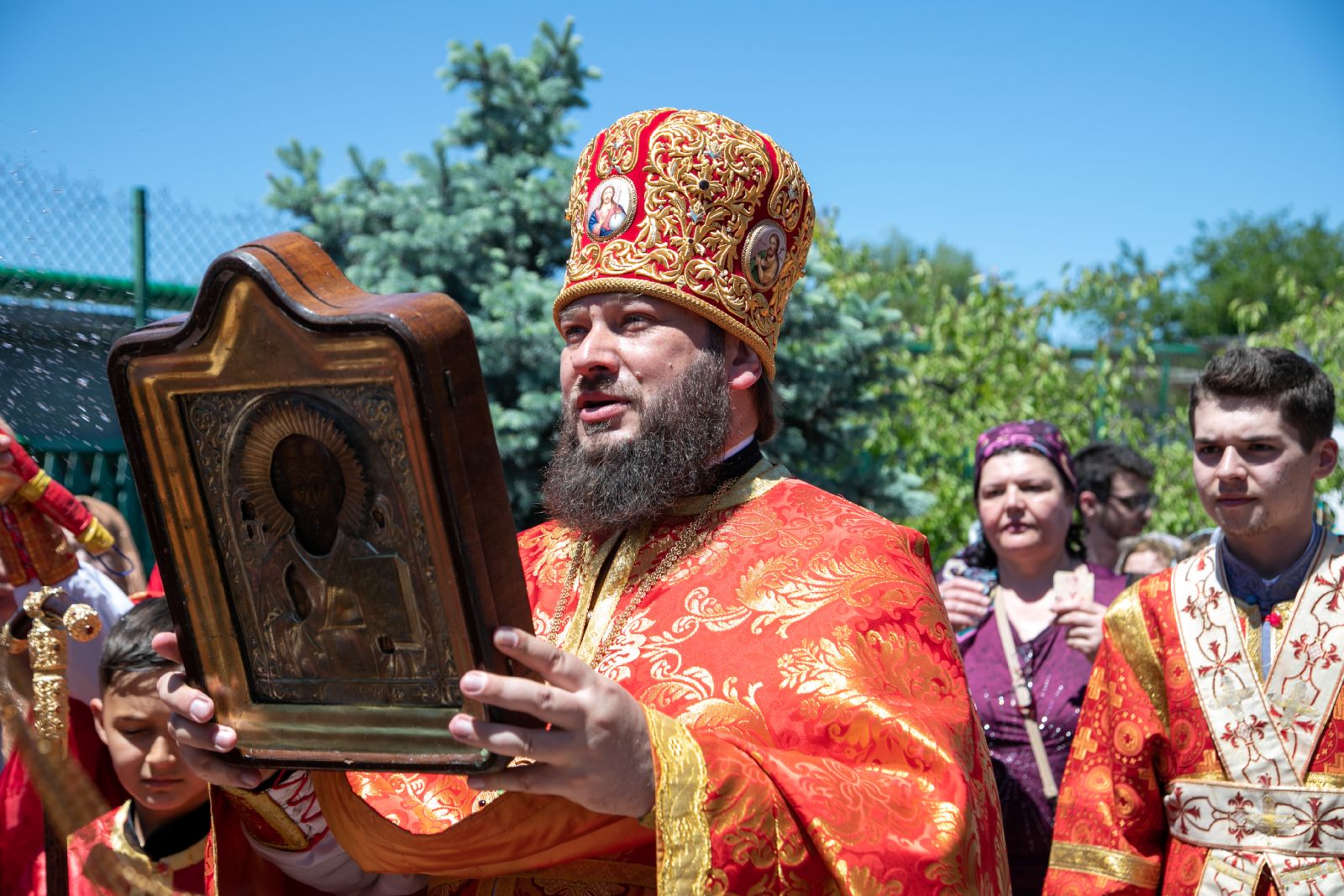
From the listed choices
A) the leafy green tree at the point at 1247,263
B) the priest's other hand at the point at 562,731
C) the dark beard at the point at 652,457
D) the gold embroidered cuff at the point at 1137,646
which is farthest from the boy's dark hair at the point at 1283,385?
the leafy green tree at the point at 1247,263

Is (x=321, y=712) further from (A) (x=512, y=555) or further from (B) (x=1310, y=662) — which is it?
(B) (x=1310, y=662)

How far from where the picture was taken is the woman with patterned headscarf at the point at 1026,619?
166 inches

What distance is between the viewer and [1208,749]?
3.53 metres

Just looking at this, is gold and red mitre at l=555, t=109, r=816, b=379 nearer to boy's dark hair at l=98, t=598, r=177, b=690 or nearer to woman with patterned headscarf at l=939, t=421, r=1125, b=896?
boy's dark hair at l=98, t=598, r=177, b=690

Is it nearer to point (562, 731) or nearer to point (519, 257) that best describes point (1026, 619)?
point (562, 731)

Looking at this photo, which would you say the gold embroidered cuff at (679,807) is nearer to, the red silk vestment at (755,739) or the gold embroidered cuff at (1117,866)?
the red silk vestment at (755,739)

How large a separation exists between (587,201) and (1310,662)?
2.24m

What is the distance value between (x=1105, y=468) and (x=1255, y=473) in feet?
10.2

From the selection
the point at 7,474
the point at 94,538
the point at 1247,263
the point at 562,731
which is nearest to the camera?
the point at 562,731

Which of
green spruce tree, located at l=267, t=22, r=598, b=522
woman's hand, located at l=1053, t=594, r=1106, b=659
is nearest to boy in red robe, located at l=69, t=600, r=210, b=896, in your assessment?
woman's hand, located at l=1053, t=594, r=1106, b=659

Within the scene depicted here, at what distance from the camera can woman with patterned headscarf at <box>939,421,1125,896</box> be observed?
423 centimetres

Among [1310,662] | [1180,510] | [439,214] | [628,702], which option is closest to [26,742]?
[628,702]

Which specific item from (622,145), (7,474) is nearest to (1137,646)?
(622,145)

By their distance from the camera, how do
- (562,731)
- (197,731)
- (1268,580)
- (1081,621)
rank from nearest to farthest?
(562,731) < (197,731) < (1268,580) < (1081,621)
